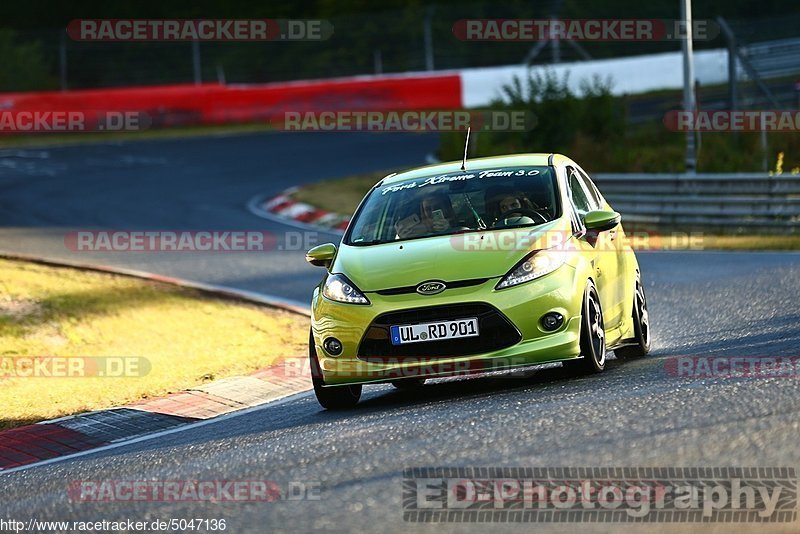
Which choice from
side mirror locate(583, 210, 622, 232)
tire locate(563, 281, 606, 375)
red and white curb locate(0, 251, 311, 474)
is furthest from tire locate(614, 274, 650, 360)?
red and white curb locate(0, 251, 311, 474)

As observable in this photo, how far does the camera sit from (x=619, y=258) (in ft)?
33.2

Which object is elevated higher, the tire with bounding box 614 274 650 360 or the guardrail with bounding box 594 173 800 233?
the guardrail with bounding box 594 173 800 233

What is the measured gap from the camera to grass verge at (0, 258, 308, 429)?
1116 cm

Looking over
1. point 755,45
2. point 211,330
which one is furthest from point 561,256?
point 755,45

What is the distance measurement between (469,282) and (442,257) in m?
0.34

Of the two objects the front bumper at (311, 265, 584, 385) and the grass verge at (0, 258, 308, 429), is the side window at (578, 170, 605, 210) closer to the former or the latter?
the front bumper at (311, 265, 584, 385)

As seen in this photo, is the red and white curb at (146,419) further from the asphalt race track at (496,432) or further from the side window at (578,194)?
the side window at (578,194)

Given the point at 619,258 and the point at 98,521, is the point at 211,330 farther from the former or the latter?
the point at 98,521

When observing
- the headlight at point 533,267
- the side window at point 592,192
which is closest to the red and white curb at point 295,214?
the side window at point 592,192

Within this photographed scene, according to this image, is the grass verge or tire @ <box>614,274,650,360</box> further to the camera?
the grass verge

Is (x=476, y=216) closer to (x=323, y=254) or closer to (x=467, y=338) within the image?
(x=323, y=254)

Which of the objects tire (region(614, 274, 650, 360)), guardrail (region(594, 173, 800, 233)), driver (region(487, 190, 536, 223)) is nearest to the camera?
driver (region(487, 190, 536, 223))

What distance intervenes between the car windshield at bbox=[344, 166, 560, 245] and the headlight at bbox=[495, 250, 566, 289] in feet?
1.91

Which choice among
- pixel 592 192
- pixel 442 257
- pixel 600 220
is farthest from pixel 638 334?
pixel 442 257
